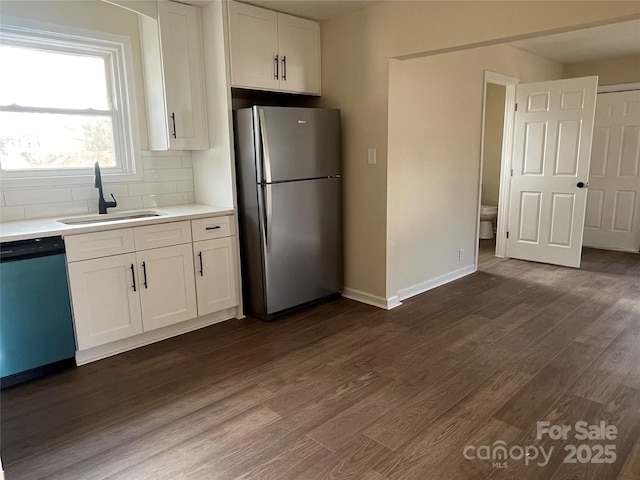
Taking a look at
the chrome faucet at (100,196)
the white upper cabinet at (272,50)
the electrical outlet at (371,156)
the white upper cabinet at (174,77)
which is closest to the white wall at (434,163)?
the electrical outlet at (371,156)

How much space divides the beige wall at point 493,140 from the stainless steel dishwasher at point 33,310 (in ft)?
17.9

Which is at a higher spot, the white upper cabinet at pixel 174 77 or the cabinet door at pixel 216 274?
the white upper cabinet at pixel 174 77

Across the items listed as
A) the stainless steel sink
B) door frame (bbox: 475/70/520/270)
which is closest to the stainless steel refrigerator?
the stainless steel sink

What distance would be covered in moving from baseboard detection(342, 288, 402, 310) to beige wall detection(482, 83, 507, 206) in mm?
3410

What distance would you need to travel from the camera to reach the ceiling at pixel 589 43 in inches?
166

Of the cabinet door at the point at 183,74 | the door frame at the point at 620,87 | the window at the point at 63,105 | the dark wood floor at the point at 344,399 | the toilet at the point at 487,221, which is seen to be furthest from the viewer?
the toilet at the point at 487,221

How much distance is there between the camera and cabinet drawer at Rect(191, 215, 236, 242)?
3.18 m

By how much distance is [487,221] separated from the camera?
20.6 feet

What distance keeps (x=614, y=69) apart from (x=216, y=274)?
547 centimetres

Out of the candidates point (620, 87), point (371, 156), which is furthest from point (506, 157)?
point (371, 156)

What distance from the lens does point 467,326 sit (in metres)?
3.29

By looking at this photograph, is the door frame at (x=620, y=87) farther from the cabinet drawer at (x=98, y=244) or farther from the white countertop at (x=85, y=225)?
the cabinet drawer at (x=98, y=244)

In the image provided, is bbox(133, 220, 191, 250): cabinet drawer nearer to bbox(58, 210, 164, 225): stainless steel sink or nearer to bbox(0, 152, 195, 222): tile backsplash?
bbox(58, 210, 164, 225): stainless steel sink

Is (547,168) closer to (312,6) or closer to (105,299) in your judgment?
(312,6)
